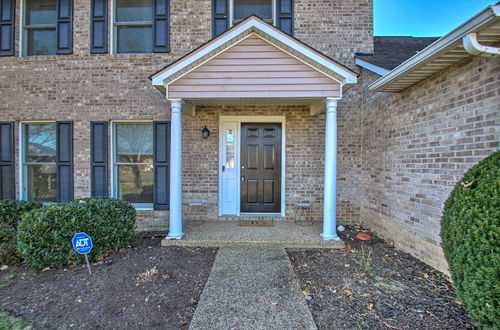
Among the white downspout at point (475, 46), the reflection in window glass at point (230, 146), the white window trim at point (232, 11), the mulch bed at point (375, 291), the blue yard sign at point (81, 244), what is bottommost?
the mulch bed at point (375, 291)

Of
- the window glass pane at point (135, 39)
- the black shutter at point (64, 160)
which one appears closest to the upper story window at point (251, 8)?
the window glass pane at point (135, 39)

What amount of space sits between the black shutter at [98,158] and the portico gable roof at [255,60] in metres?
2.35

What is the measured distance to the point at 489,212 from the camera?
1863 mm

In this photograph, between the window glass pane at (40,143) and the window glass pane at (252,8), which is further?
the window glass pane at (40,143)

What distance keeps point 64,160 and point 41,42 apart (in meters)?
2.92

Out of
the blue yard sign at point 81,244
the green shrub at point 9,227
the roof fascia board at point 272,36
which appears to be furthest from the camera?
the roof fascia board at point 272,36

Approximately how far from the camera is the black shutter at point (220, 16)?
211 inches

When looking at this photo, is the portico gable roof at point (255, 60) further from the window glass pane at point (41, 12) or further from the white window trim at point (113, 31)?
the window glass pane at point (41, 12)

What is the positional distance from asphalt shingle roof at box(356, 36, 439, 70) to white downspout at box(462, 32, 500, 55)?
1.86 meters

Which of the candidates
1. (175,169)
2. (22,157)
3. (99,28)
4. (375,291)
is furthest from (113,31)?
(375,291)

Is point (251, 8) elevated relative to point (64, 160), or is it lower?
elevated

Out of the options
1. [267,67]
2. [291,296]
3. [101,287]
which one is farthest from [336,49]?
[101,287]

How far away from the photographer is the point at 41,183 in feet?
18.6

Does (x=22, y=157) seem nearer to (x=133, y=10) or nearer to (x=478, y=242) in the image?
(x=133, y=10)
